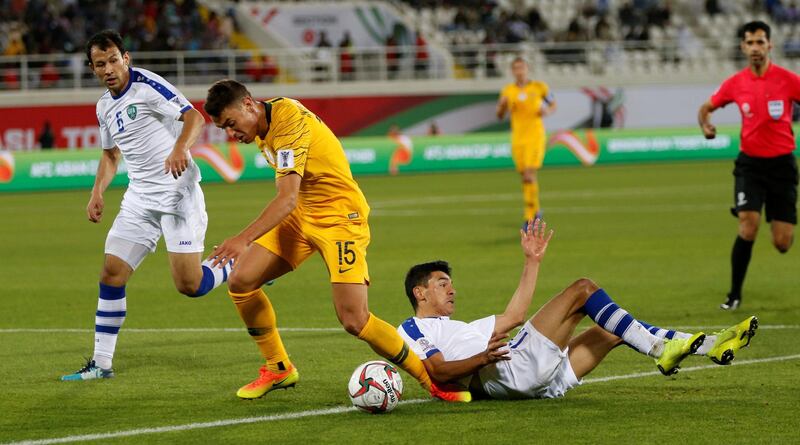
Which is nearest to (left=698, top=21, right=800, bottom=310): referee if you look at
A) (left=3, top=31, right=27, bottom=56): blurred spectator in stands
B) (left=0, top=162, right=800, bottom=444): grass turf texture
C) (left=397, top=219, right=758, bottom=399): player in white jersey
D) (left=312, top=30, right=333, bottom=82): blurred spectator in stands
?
(left=0, top=162, right=800, bottom=444): grass turf texture

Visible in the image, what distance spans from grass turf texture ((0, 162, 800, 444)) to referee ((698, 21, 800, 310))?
2.01ft

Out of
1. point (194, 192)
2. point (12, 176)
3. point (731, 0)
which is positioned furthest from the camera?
point (731, 0)

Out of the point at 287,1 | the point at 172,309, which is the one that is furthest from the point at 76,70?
the point at 172,309

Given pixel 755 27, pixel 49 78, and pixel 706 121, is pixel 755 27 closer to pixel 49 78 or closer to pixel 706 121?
pixel 706 121

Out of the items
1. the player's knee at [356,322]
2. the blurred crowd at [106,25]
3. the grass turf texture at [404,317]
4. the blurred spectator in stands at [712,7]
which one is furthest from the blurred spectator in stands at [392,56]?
the player's knee at [356,322]

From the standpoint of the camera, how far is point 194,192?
8914mm

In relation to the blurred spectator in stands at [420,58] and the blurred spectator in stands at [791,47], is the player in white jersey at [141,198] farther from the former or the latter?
the blurred spectator in stands at [791,47]

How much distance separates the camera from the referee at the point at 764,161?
11.3 m

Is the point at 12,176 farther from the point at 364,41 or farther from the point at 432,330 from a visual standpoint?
the point at 432,330

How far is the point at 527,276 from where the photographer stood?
6965 mm

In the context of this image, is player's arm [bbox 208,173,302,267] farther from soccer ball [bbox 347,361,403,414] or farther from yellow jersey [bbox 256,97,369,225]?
soccer ball [bbox 347,361,403,414]

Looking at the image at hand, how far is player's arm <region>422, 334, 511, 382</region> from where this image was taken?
274 inches

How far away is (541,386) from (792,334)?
342 cm

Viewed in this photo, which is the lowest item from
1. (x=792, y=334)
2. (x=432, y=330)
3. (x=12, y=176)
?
(x=12, y=176)
